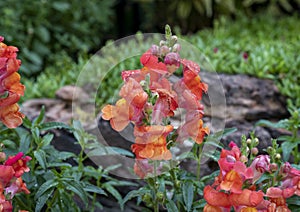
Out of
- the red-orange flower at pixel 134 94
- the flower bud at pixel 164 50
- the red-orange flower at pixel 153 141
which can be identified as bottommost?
the red-orange flower at pixel 153 141

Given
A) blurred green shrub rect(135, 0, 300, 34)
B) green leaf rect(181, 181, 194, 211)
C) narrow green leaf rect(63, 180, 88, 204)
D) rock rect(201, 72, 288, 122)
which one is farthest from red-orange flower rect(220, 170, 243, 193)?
blurred green shrub rect(135, 0, 300, 34)

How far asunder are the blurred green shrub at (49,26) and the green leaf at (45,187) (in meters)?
2.47

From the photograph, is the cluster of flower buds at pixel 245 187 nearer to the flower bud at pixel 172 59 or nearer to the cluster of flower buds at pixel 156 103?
the cluster of flower buds at pixel 156 103

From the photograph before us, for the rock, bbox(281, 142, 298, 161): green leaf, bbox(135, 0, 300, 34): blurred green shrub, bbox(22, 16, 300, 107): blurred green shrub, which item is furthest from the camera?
bbox(135, 0, 300, 34): blurred green shrub

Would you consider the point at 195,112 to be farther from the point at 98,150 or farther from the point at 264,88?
the point at 264,88

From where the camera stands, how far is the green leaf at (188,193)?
1553 mm

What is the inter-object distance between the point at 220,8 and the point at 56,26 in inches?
67.1

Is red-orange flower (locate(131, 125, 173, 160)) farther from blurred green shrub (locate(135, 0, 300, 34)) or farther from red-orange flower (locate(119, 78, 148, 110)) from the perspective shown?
blurred green shrub (locate(135, 0, 300, 34))

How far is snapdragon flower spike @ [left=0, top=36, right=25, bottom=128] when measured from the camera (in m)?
1.44

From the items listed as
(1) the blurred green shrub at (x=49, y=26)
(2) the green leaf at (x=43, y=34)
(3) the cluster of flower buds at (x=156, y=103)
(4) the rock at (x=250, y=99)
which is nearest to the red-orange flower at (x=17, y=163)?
(3) the cluster of flower buds at (x=156, y=103)

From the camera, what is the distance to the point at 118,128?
1.36 meters

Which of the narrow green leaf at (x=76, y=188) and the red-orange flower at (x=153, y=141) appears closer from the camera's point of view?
the red-orange flower at (x=153, y=141)

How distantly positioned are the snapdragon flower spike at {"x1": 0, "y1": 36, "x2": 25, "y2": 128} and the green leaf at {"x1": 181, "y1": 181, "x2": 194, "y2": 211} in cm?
52

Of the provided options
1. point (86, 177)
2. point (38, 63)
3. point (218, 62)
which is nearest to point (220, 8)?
point (38, 63)
